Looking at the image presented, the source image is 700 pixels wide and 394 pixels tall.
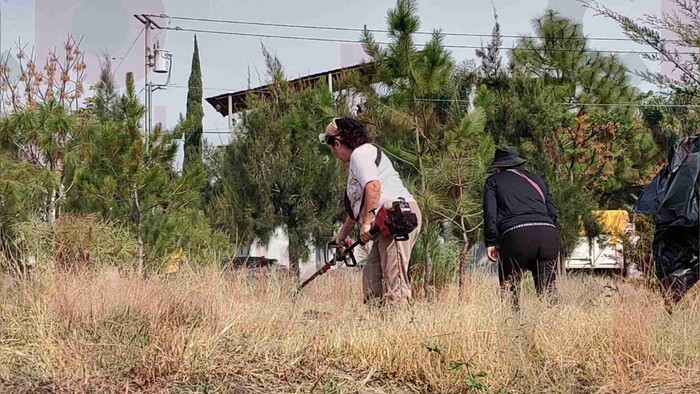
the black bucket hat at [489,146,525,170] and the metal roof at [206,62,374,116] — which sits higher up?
the metal roof at [206,62,374,116]

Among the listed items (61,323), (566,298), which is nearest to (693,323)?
(566,298)

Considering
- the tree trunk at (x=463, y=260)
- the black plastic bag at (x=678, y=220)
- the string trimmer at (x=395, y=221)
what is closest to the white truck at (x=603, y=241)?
the tree trunk at (x=463, y=260)

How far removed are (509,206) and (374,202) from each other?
1.07m

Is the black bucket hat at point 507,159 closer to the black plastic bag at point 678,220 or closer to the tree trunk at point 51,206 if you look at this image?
the black plastic bag at point 678,220

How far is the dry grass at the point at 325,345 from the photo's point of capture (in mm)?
3650

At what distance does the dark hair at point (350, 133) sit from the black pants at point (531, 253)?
4.26 feet

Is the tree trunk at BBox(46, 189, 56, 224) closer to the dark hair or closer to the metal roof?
the metal roof

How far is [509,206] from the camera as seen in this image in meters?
5.39

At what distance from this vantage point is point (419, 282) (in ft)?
22.0

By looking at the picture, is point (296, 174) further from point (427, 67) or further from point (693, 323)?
point (693, 323)

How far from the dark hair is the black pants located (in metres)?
1.30

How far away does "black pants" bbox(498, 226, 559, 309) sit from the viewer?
17.2 feet

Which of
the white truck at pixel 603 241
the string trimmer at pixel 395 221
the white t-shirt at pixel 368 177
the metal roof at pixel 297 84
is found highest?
the metal roof at pixel 297 84

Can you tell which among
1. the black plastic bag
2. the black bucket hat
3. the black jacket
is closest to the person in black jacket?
the black jacket
